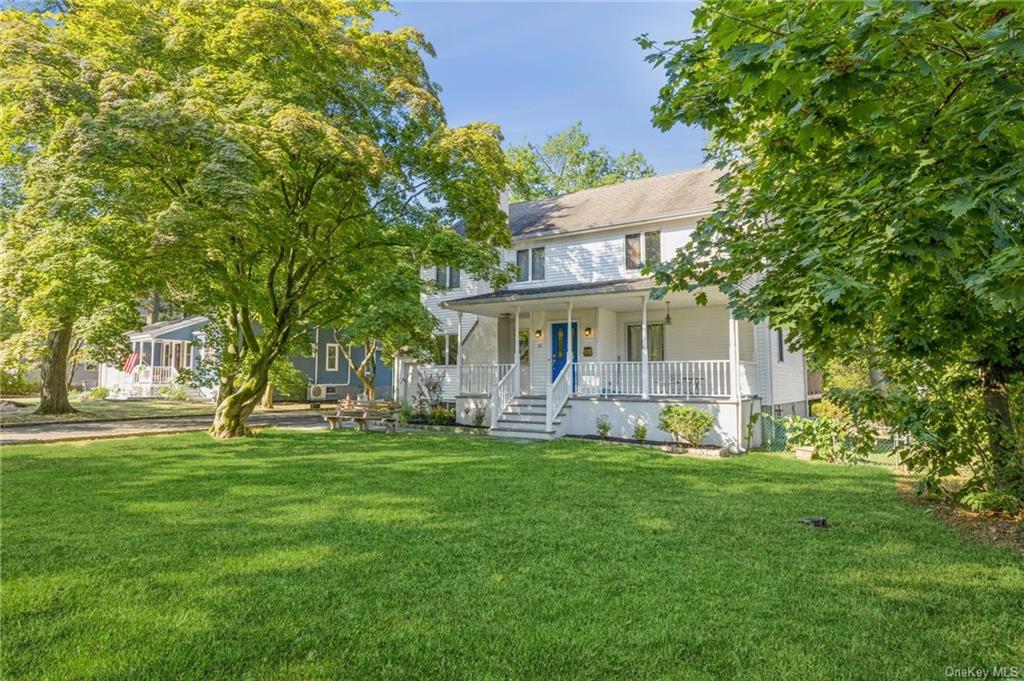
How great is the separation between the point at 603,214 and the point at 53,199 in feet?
44.3

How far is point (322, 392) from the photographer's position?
91.6ft

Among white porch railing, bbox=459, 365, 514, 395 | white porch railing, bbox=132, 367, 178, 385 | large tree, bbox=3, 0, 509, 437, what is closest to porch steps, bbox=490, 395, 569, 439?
white porch railing, bbox=459, 365, 514, 395

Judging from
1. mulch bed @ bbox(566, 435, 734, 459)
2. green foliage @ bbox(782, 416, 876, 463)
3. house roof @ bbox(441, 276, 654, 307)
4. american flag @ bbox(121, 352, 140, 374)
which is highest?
house roof @ bbox(441, 276, 654, 307)

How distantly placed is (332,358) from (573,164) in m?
20.0

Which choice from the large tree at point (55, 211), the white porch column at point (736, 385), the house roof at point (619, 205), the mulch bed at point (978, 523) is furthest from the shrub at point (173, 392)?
the mulch bed at point (978, 523)

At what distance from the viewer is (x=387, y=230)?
497 inches

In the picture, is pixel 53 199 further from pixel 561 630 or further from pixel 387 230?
pixel 561 630

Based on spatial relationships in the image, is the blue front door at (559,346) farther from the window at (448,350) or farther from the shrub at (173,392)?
the shrub at (173,392)

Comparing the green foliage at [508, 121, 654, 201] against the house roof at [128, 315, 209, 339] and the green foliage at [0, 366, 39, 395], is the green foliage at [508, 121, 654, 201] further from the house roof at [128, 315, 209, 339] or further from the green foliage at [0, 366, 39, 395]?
the green foliage at [0, 366, 39, 395]

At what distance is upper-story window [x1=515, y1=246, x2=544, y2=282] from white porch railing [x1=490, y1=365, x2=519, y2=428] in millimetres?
3663

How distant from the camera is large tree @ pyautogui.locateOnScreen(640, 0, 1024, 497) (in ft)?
8.66

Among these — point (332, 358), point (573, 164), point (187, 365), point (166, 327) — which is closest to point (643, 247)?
point (332, 358)

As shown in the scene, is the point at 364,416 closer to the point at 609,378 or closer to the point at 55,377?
Answer: the point at 609,378

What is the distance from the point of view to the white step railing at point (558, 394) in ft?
44.1
